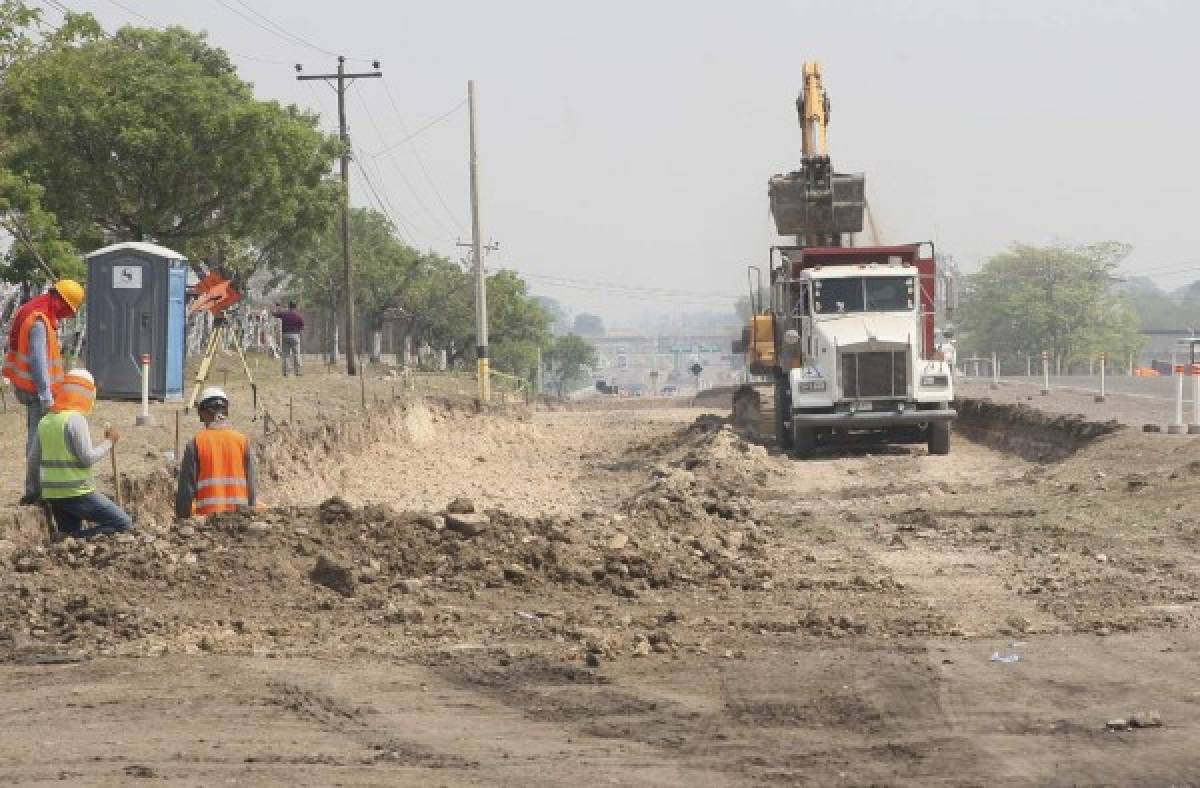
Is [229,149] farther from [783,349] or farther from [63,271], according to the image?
[783,349]

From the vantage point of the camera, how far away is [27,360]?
1556 centimetres

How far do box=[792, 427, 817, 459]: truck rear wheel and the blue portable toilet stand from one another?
901 cm

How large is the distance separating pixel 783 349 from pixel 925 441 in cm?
252

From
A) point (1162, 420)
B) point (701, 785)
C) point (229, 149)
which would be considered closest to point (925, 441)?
point (1162, 420)

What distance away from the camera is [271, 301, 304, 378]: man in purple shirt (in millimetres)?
38719

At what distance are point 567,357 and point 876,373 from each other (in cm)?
14454

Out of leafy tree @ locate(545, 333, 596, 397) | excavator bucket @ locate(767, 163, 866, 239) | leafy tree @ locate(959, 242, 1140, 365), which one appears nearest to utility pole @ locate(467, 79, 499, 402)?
excavator bucket @ locate(767, 163, 866, 239)

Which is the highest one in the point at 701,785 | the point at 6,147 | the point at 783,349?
the point at 6,147

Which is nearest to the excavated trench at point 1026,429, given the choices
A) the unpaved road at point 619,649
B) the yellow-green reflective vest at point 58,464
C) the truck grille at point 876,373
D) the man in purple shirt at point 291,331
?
the truck grille at point 876,373

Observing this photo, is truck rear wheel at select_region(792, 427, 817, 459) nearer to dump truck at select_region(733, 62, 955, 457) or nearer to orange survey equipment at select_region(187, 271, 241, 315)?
dump truck at select_region(733, 62, 955, 457)

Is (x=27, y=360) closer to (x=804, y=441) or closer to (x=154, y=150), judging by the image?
(x=804, y=441)

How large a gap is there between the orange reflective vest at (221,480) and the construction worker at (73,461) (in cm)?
57

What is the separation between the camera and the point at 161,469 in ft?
61.1

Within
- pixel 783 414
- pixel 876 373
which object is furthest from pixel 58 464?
pixel 783 414
